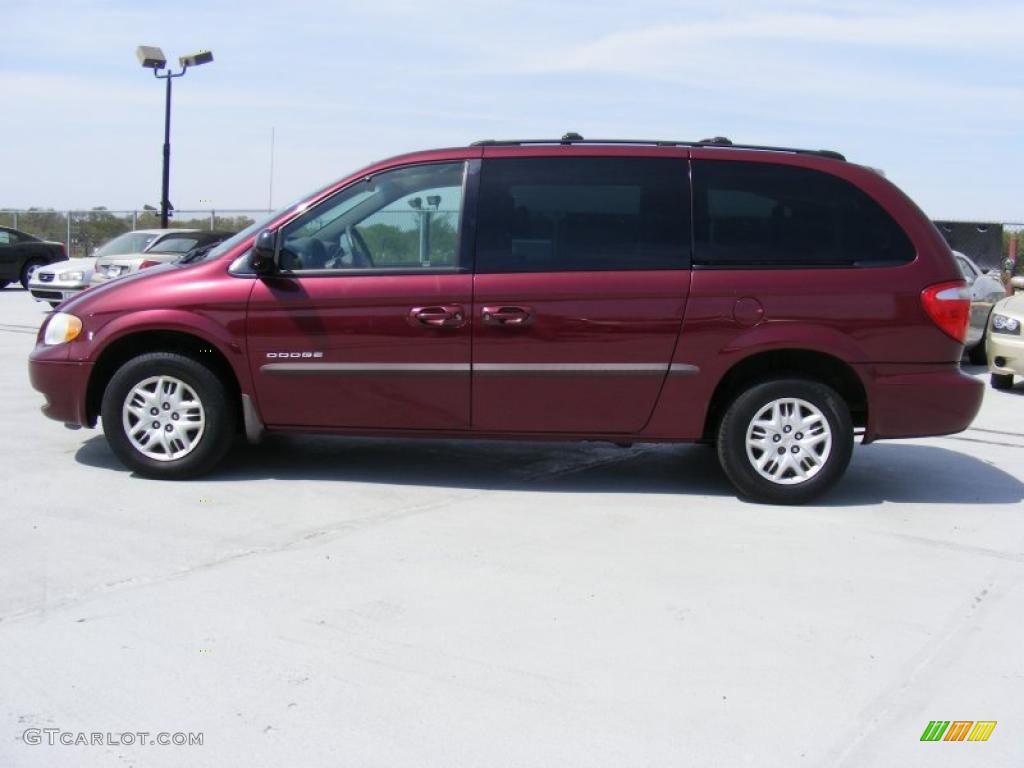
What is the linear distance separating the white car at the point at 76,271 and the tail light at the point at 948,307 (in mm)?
14214

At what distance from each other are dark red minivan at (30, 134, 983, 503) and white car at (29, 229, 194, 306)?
12.4 meters

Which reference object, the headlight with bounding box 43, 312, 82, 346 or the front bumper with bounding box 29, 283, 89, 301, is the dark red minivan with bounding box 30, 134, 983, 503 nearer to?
the headlight with bounding box 43, 312, 82, 346

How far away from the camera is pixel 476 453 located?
7348 mm

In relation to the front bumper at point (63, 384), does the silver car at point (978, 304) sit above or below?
above

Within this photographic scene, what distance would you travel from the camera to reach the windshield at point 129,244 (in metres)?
18.0

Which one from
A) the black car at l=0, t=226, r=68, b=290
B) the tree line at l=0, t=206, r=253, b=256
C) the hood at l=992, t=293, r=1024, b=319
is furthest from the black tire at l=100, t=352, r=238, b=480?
the tree line at l=0, t=206, r=253, b=256

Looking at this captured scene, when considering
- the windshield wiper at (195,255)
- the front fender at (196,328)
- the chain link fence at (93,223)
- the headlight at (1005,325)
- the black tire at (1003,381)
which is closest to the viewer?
the front fender at (196,328)

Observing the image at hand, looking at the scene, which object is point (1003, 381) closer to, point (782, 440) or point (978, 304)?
point (978, 304)

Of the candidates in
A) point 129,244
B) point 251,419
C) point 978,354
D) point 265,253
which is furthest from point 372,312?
point 129,244

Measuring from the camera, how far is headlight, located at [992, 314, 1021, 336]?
10.9 meters

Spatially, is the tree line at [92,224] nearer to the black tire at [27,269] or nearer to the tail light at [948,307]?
the black tire at [27,269]

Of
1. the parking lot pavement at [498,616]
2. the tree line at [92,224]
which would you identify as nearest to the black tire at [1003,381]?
the parking lot pavement at [498,616]

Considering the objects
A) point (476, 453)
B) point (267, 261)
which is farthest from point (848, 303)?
point (267, 261)

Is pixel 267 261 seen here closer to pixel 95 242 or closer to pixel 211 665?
pixel 211 665
